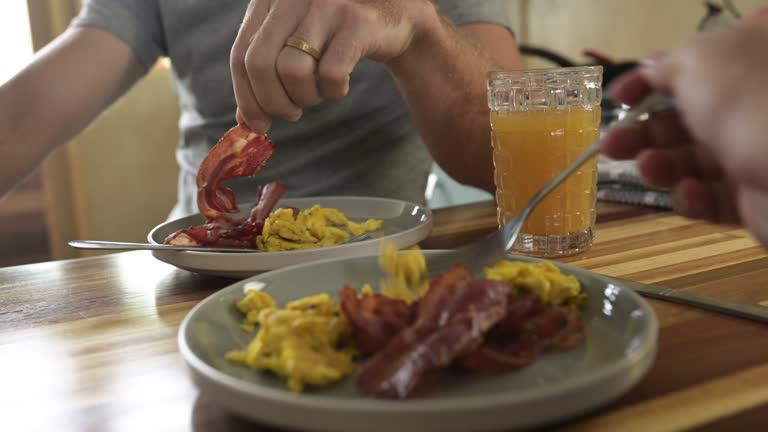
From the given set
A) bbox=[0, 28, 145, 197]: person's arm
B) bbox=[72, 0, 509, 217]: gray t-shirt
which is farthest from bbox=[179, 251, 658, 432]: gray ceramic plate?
bbox=[0, 28, 145, 197]: person's arm

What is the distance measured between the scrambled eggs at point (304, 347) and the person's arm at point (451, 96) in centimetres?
80

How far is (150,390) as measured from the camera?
1.87ft

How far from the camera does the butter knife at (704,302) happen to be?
64 centimetres

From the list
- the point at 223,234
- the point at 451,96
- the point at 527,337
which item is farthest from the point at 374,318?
the point at 451,96

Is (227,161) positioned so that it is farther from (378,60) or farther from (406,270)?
(406,270)

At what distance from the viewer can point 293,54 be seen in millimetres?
947

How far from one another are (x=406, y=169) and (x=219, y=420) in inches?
48.8

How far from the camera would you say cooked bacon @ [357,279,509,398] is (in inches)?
18.5

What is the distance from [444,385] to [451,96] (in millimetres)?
948

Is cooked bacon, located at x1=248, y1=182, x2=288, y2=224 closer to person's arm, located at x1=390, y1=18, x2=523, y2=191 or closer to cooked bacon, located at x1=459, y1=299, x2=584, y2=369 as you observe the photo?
person's arm, located at x1=390, y1=18, x2=523, y2=191

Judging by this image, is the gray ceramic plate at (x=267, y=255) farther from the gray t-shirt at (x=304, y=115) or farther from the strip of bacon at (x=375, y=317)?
the gray t-shirt at (x=304, y=115)

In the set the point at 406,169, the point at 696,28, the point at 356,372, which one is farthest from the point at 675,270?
the point at 696,28

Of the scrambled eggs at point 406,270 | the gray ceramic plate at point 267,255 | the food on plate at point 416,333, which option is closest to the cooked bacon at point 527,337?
the food on plate at point 416,333

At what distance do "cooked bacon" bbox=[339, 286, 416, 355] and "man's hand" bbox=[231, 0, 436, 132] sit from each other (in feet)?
1.54
